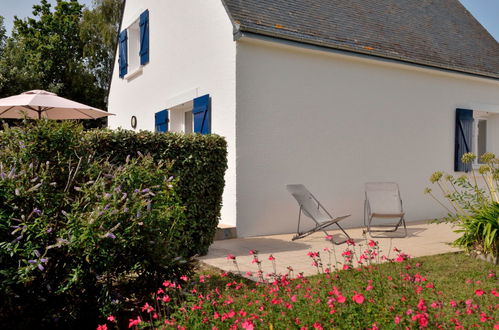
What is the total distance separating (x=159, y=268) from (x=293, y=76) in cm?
573

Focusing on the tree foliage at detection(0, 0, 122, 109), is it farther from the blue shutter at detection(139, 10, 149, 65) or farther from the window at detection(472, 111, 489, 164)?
the window at detection(472, 111, 489, 164)

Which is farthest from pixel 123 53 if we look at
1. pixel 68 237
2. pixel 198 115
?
pixel 68 237

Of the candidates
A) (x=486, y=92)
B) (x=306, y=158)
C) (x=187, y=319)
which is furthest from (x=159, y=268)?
(x=486, y=92)

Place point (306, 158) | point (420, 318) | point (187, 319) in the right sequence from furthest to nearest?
point (306, 158) → point (187, 319) → point (420, 318)

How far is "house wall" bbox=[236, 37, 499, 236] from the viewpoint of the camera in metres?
8.19

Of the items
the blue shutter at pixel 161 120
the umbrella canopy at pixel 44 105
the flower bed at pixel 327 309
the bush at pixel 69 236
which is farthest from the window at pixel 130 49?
the flower bed at pixel 327 309

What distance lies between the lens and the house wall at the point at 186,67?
8.24 m

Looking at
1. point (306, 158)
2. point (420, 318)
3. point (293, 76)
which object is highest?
point (293, 76)

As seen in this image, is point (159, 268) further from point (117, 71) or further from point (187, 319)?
point (117, 71)

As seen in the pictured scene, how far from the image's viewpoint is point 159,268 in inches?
150

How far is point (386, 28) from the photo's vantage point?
10.8 m

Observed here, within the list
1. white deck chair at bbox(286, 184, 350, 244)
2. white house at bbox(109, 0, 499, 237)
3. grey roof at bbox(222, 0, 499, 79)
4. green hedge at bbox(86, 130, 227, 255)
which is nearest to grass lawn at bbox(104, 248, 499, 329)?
green hedge at bbox(86, 130, 227, 255)

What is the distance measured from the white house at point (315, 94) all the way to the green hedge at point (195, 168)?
176 cm

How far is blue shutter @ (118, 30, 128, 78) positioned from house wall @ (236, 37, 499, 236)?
6.28 m
